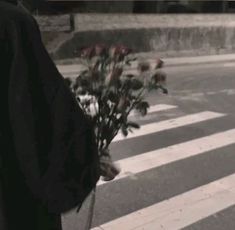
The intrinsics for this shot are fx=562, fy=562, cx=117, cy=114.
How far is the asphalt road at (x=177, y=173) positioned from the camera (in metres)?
4.60

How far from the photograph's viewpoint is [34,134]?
5.08 feet

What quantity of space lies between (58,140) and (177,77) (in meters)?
12.0

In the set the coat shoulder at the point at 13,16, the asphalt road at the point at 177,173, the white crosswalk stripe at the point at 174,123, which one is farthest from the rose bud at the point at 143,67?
the white crosswalk stripe at the point at 174,123

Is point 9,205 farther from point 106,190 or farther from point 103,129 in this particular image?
point 106,190

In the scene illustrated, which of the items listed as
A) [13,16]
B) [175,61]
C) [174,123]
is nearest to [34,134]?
[13,16]

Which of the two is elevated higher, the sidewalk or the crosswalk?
the crosswalk

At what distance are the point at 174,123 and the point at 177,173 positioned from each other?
2483 millimetres

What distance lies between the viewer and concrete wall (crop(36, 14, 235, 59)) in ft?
50.2

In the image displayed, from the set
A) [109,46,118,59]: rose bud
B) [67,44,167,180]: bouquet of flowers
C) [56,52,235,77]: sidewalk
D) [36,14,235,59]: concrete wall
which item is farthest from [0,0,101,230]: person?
[36,14,235,59]: concrete wall

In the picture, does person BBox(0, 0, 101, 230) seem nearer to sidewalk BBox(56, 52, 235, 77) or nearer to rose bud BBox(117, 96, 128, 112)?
rose bud BBox(117, 96, 128, 112)

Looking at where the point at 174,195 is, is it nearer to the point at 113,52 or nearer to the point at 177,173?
the point at 177,173

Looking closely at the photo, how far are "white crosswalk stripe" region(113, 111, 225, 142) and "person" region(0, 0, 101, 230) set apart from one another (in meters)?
5.61

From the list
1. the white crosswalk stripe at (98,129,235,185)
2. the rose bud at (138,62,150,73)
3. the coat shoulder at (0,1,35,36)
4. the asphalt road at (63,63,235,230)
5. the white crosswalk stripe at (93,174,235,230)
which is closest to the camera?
the coat shoulder at (0,1,35,36)

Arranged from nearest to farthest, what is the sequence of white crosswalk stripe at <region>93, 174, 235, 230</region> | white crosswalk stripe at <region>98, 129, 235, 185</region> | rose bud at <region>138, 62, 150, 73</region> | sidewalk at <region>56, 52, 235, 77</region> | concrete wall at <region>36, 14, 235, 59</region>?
1. rose bud at <region>138, 62, 150, 73</region>
2. white crosswalk stripe at <region>93, 174, 235, 230</region>
3. white crosswalk stripe at <region>98, 129, 235, 185</region>
4. sidewalk at <region>56, 52, 235, 77</region>
5. concrete wall at <region>36, 14, 235, 59</region>
